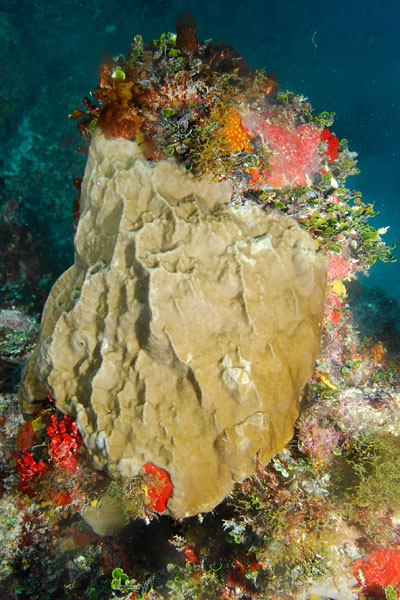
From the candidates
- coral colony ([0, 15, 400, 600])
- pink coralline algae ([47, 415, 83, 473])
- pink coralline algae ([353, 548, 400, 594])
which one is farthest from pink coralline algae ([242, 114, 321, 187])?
pink coralline algae ([353, 548, 400, 594])

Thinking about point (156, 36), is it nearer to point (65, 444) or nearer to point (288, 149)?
point (288, 149)

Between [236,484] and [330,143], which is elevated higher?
[330,143]

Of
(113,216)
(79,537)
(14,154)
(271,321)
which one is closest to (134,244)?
(113,216)

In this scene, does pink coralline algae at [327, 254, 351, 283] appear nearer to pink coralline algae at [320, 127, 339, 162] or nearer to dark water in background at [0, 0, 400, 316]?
pink coralline algae at [320, 127, 339, 162]

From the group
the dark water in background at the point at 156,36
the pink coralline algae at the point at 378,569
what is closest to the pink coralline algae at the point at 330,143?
the dark water in background at the point at 156,36

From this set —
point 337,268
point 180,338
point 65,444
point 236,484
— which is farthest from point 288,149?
point 65,444

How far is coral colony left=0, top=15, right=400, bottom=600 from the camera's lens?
3.32 metres

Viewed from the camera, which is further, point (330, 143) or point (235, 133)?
point (330, 143)

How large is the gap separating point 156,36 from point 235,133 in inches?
603

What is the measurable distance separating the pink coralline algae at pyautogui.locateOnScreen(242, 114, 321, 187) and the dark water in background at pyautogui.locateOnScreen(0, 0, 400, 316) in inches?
142

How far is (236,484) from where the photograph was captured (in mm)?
3480

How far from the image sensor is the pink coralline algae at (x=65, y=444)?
3.50 meters

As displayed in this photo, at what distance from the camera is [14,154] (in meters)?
9.88

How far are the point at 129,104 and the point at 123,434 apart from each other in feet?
12.7
